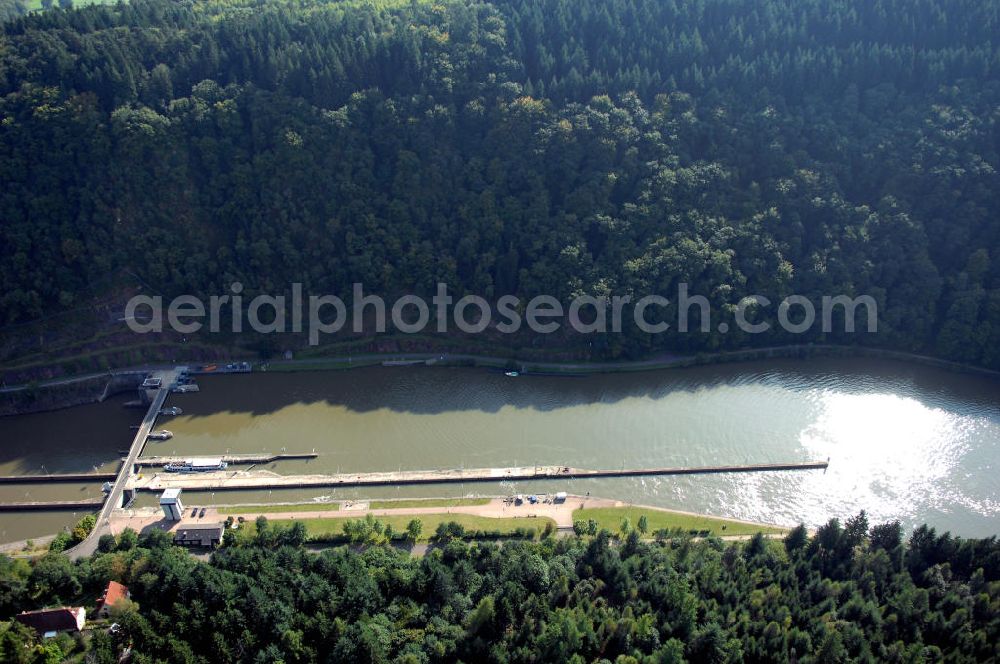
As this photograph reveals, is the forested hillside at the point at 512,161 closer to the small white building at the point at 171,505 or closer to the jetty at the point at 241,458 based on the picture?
the jetty at the point at 241,458

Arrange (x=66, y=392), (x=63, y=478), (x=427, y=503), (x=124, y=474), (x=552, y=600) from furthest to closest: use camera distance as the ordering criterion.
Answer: (x=66, y=392) → (x=63, y=478) → (x=124, y=474) → (x=427, y=503) → (x=552, y=600)

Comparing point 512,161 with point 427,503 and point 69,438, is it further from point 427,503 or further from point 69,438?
point 69,438

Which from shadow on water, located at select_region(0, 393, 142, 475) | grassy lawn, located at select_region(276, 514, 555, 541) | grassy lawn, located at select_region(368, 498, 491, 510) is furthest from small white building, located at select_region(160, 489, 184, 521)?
grassy lawn, located at select_region(368, 498, 491, 510)

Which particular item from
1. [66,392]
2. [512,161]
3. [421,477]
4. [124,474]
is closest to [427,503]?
[421,477]

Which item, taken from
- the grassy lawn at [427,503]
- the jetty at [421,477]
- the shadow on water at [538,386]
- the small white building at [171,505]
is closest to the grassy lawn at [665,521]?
the jetty at [421,477]

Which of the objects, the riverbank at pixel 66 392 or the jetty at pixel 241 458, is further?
the riverbank at pixel 66 392

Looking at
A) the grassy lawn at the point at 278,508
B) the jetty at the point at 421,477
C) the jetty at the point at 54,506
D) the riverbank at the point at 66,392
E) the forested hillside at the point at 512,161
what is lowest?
the jetty at the point at 54,506
